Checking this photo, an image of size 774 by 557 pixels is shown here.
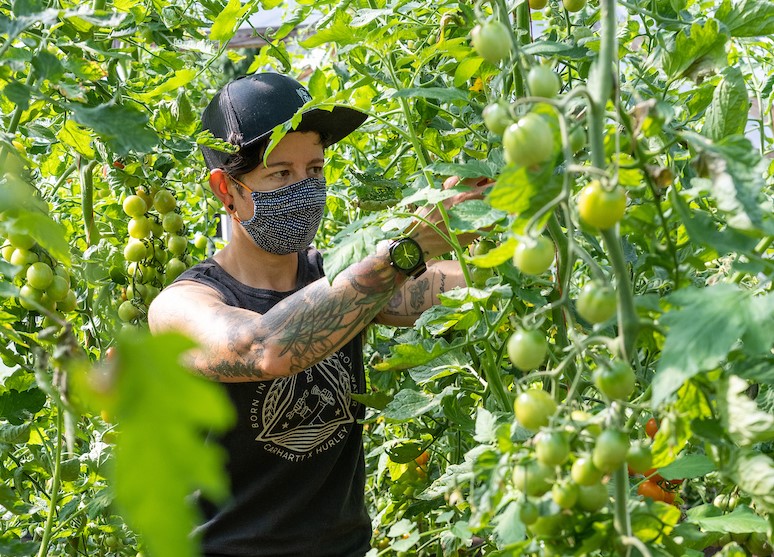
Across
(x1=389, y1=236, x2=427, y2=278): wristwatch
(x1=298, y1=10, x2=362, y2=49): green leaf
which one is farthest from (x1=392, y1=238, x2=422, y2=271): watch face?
(x1=298, y1=10, x2=362, y2=49): green leaf

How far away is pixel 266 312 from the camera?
5.59 feet

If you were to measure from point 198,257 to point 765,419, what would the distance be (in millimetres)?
2343

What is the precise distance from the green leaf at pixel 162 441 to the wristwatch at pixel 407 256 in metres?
1.10

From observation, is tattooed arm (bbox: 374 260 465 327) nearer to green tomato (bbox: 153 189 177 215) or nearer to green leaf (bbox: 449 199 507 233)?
green tomato (bbox: 153 189 177 215)

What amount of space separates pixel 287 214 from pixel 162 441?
1603 mm

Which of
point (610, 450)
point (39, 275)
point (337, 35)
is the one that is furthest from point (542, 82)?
point (39, 275)

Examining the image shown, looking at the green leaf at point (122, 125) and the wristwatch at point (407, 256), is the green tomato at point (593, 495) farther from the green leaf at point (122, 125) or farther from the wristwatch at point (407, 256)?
the wristwatch at point (407, 256)

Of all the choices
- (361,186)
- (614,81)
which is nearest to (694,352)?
(614,81)

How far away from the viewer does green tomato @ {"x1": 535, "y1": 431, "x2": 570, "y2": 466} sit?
61 centimetres

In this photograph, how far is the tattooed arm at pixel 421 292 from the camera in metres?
1.87

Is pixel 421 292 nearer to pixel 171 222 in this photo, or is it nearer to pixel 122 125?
pixel 171 222

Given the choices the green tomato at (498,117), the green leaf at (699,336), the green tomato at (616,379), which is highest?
the green tomato at (498,117)

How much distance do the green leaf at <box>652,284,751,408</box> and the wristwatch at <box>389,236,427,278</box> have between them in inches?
30.8

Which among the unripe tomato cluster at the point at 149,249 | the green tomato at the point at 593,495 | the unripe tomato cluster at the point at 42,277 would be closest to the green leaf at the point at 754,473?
the green tomato at the point at 593,495
